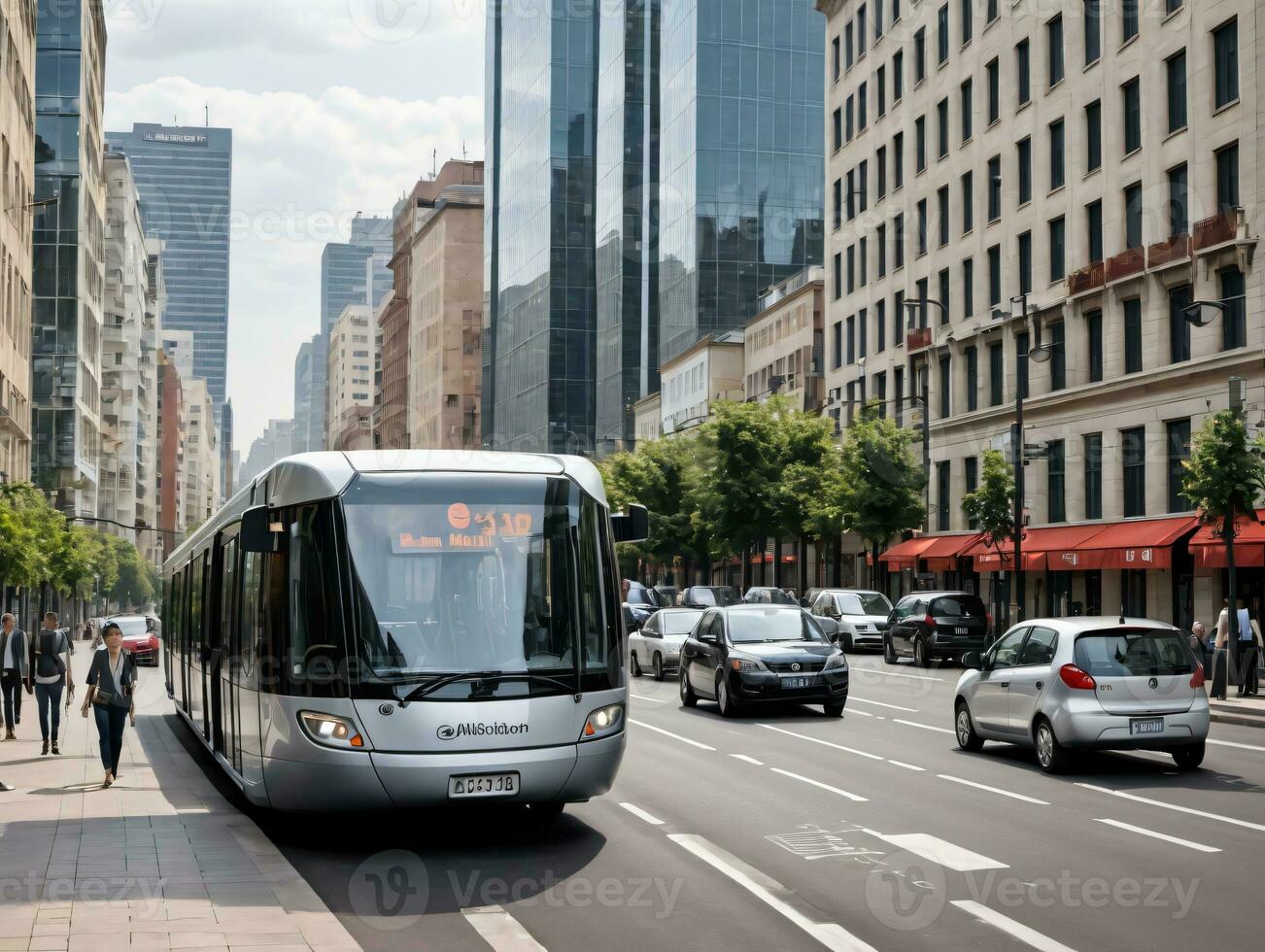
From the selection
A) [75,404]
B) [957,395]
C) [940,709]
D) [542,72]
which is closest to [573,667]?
[940,709]

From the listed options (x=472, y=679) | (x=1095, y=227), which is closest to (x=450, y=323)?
(x=1095, y=227)

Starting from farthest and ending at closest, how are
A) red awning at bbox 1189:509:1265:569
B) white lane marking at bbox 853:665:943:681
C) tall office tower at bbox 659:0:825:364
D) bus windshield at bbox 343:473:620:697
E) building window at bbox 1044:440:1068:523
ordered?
tall office tower at bbox 659:0:825:364, building window at bbox 1044:440:1068:523, red awning at bbox 1189:509:1265:569, white lane marking at bbox 853:665:943:681, bus windshield at bbox 343:473:620:697

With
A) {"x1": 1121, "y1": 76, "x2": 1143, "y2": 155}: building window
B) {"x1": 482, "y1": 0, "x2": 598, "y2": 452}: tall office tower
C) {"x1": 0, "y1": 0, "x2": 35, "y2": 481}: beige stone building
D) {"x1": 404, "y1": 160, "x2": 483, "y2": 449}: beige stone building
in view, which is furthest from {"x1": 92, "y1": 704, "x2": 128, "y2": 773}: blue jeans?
{"x1": 404, "y1": 160, "x2": 483, "y2": 449}: beige stone building

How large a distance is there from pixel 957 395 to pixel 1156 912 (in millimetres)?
46632

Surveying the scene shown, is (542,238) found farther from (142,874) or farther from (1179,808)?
(142,874)

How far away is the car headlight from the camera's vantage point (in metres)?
21.7

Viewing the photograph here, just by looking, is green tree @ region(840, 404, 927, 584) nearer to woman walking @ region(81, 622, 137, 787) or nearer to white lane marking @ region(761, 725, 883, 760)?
white lane marking @ region(761, 725, 883, 760)

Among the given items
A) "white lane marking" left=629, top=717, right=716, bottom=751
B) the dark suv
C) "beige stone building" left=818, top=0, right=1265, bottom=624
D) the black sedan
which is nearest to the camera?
"white lane marking" left=629, top=717, right=716, bottom=751

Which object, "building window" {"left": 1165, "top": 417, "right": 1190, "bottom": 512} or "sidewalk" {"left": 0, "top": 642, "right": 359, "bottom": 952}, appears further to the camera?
"building window" {"left": 1165, "top": 417, "right": 1190, "bottom": 512}

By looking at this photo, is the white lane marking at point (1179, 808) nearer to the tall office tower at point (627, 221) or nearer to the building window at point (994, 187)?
the building window at point (994, 187)

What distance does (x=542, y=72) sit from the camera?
142750mm

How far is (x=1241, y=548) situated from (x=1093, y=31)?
1807 cm

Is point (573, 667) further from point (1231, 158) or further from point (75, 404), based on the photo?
point (75, 404)

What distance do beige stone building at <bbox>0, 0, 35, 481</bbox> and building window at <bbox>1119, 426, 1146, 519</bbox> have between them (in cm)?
3174
